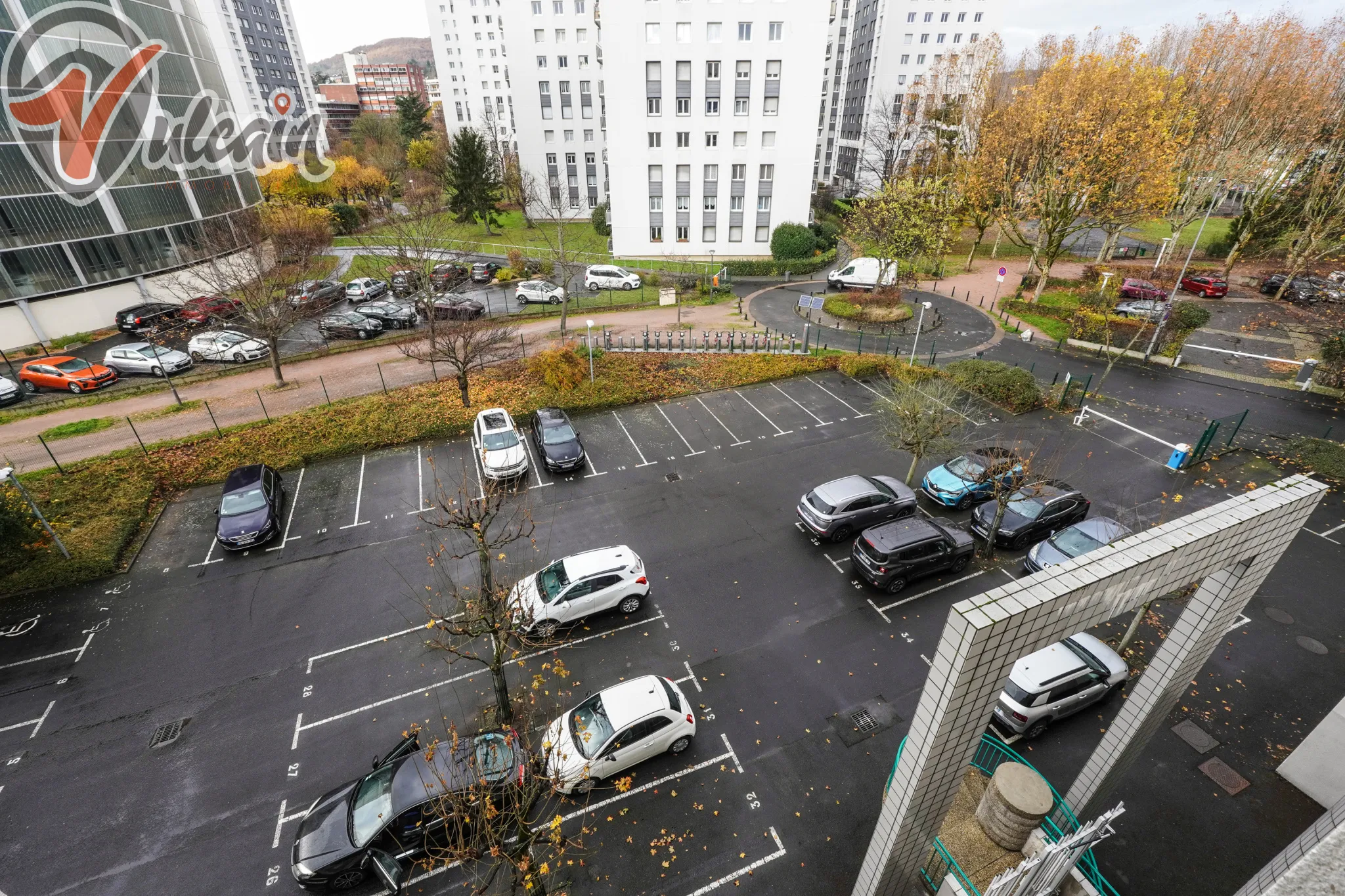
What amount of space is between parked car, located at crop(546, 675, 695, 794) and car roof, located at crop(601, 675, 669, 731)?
0.01 m

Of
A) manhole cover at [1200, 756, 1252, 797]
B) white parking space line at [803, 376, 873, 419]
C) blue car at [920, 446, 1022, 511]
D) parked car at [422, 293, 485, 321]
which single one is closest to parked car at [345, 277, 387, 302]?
parked car at [422, 293, 485, 321]

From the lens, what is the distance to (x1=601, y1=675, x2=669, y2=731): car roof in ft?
35.8

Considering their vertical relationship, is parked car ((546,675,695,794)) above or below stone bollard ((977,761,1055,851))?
below

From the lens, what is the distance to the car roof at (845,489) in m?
17.0

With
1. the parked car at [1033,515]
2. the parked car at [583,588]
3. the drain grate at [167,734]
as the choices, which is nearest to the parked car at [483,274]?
the parked car at [583,588]

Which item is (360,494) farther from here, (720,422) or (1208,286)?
(1208,286)

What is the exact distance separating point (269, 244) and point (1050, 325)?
54366mm

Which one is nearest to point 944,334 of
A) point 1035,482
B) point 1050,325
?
point 1050,325

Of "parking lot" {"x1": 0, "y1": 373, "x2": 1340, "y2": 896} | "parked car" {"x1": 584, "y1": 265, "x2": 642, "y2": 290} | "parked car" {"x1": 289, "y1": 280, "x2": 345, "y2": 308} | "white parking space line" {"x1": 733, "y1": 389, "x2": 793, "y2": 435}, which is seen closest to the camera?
"parking lot" {"x1": 0, "y1": 373, "x2": 1340, "y2": 896}

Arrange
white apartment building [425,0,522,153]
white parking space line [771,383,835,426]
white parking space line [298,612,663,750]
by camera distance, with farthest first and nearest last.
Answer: white apartment building [425,0,522,153] → white parking space line [771,383,835,426] → white parking space line [298,612,663,750]

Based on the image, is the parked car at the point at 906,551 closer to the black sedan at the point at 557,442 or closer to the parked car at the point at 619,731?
the parked car at the point at 619,731

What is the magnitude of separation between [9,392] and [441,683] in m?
29.1

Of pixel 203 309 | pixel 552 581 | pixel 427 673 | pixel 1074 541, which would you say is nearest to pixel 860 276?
pixel 1074 541

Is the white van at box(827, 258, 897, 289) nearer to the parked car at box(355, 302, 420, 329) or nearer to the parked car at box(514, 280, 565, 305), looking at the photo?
the parked car at box(514, 280, 565, 305)
